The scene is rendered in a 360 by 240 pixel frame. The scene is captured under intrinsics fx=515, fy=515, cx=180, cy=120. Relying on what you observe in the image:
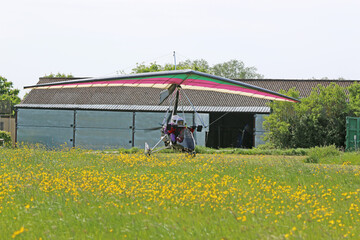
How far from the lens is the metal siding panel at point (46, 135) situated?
33.1 metres

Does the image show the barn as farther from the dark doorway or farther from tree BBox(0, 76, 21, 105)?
tree BBox(0, 76, 21, 105)

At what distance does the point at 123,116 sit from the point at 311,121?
38.0 feet

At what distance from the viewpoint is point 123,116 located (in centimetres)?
3259

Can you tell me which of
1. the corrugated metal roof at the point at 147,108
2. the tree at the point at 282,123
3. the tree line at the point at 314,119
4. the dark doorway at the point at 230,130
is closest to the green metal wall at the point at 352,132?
the tree line at the point at 314,119

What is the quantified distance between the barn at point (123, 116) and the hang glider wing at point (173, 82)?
37.8ft

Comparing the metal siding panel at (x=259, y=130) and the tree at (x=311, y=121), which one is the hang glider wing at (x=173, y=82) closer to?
the tree at (x=311, y=121)

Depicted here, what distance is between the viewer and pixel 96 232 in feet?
19.0

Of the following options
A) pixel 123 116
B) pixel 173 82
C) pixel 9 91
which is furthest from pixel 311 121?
pixel 9 91

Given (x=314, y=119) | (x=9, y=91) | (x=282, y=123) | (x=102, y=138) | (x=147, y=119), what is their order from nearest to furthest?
(x=314, y=119)
(x=282, y=123)
(x=147, y=119)
(x=102, y=138)
(x=9, y=91)

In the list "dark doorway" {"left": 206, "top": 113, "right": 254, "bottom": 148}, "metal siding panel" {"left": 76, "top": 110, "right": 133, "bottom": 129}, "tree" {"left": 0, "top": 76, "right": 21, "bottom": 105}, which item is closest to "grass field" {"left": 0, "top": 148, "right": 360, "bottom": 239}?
"metal siding panel" {"left": 76, "top": 110, "right": 133, "bottom": 129}

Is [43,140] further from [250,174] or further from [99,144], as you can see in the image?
[250,174]

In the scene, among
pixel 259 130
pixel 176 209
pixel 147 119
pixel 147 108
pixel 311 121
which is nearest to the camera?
pixel 176 209

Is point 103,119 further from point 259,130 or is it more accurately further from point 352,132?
point 352,132

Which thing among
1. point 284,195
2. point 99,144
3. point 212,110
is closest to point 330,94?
point 212,110
